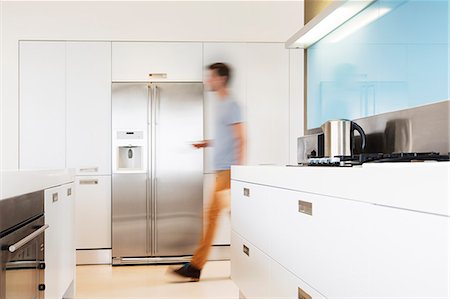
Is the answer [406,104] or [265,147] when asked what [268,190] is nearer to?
[406,104]

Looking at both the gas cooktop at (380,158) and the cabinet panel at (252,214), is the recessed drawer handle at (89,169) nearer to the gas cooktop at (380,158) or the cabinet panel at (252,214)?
the cabinet panel at (252,214)

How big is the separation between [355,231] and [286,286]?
832 millimetres

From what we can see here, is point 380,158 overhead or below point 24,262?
overhead

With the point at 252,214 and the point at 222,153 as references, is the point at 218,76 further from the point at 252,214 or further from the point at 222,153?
the point at 252,214

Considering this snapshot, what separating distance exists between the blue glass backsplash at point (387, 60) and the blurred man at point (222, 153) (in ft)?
2.40

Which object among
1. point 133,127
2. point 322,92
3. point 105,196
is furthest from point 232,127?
point 105,196

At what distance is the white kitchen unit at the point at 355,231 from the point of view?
3.88 feet

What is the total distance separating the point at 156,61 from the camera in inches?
210

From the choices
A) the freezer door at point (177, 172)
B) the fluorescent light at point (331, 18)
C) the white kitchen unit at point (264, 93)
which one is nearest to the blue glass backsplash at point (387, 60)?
the fluorescent light at point (331, 18)

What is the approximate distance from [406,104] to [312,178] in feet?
3.13

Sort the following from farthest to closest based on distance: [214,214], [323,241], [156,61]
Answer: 1. [156,61]
2. [214,214]
3. [323,241]

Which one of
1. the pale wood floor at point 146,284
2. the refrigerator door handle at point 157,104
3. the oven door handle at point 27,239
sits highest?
the refrigerator door handle at point 157,104

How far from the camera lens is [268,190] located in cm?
273

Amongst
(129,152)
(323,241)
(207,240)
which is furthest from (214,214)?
(323,241)
